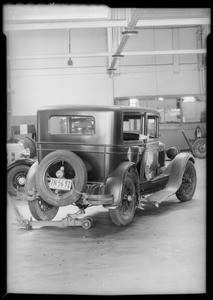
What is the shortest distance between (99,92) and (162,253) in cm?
1271

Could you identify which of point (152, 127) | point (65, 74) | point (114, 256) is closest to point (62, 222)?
point (114, 256)

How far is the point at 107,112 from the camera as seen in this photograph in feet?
15.8

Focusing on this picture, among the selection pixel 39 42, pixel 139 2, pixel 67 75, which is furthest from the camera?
pixel 67 75

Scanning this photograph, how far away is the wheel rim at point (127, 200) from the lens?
4.82 meters

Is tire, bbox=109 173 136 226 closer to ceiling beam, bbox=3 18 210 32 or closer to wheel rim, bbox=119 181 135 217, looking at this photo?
wheel rim, bbox=119 181 135 217

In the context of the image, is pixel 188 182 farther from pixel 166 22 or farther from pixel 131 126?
pixel 166 22

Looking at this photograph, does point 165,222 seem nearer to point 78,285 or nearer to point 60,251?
point 60,251

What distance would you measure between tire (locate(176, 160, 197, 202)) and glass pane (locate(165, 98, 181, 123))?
8.02m

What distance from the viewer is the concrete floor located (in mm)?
2977

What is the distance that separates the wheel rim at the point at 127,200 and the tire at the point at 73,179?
2.02ft

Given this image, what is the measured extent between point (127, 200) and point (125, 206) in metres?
0.09

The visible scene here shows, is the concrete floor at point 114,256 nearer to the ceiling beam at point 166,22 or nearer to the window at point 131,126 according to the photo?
the window at point 131,126

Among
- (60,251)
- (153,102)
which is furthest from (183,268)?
(153,102)

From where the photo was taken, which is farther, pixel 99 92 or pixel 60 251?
pixel 99 92
